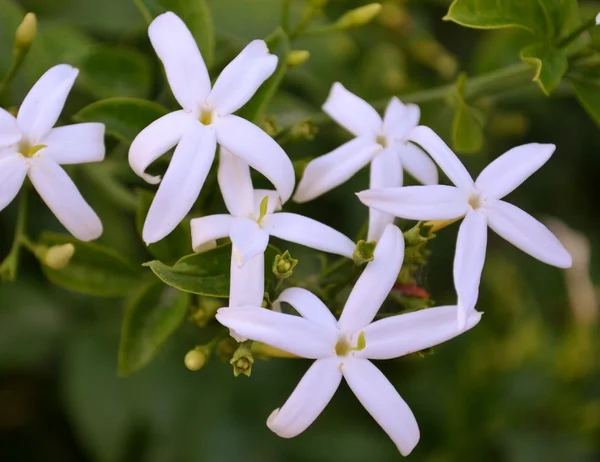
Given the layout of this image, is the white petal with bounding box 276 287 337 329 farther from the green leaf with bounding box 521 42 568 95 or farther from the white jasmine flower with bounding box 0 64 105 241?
the green leaf with bounding box 521 42 568 95

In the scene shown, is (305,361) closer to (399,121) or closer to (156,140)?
(399,121)

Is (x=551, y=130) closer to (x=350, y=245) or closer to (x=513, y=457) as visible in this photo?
(x=513, y=457)

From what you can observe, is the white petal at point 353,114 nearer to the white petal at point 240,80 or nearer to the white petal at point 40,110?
the white petal at point 240,80

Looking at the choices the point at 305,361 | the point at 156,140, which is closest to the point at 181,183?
the point at 156,140

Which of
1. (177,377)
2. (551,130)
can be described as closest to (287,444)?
(177,377)

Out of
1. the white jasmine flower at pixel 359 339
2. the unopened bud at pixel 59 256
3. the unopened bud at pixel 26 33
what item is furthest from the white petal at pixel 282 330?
the unopened bud at pixel 26 33

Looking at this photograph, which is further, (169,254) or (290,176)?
(169,254)
